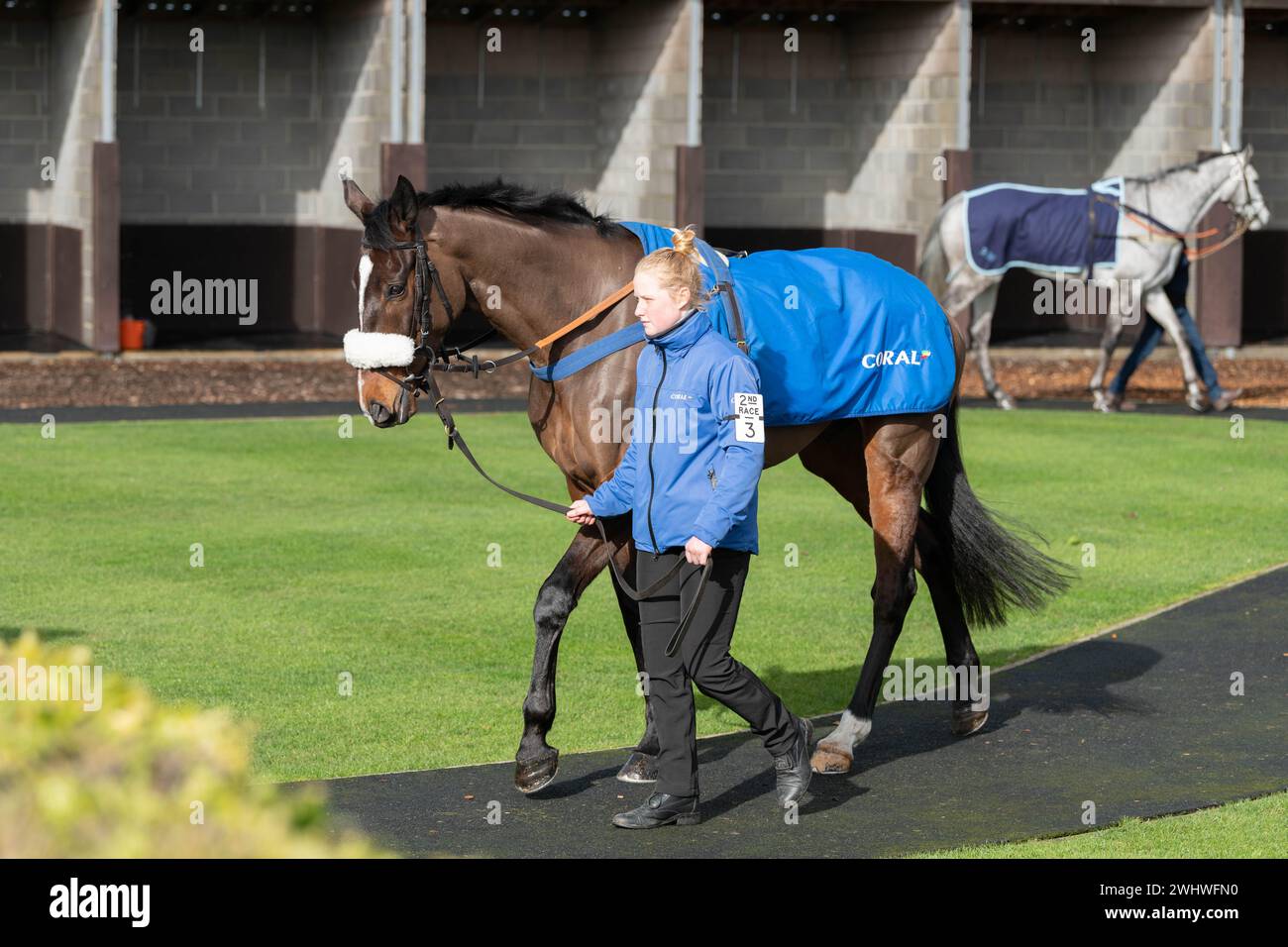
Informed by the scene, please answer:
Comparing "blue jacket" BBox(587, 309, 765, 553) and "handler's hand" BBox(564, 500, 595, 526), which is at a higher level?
"blue jacket" BBox(587, 309, 765, 553)

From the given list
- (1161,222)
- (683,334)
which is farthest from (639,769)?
(1161,222)

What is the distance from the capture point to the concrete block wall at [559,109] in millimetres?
23234

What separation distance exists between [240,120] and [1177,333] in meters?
11.8

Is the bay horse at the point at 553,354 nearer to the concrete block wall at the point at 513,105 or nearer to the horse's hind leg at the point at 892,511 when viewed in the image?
the horse's hind leg at the point at 892,511

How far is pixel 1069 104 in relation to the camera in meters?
26.2

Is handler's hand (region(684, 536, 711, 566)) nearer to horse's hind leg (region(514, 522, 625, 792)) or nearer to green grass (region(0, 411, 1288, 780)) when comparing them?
horse's hind leg (region(514, 522, 625, 792))

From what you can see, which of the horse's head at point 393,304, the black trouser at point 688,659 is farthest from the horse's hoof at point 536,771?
the horse's head at point 393,304

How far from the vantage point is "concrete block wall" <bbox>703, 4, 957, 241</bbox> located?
24469 mm

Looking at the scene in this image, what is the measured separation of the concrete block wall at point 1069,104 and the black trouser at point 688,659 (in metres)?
20.4

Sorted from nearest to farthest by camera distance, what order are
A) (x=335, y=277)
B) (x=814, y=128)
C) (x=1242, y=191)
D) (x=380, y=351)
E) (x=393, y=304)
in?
1. (x=380, y=351)
2. (x=393, y=304)
3. (x=1242, y=191)
4. (x=335, y=277)
5. (x=814, y=128)

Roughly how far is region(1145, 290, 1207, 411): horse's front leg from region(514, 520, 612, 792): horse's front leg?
12.5 metres

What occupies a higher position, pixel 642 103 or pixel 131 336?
pixel 642 103

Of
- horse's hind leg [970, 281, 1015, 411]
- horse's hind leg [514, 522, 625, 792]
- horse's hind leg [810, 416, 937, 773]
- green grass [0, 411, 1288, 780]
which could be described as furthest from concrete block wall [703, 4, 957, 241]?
horse's hind leg [514, 522, 625, 792]

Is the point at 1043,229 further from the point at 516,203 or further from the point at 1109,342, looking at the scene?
the point at 516,203
